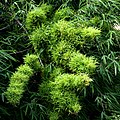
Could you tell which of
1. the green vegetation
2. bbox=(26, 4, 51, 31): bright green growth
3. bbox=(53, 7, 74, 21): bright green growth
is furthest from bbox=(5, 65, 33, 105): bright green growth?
bbox=(53, 7, 74, 21): bright green growth

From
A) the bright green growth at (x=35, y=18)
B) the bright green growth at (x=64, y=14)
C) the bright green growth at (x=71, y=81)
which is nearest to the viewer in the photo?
the bright green growth at (x=71, y=81)

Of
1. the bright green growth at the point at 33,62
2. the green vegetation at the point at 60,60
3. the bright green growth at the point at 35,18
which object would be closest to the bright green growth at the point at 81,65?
the green vegetation at the point at 60,60

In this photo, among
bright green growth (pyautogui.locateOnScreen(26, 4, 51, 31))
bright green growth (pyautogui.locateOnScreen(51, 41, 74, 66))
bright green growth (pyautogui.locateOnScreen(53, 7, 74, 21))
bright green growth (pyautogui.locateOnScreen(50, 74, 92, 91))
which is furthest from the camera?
bright green growth (pyautogui.locateOnScreen(53, 7, 74, 21))

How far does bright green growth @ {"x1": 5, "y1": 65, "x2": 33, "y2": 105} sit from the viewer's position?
4.03 feet

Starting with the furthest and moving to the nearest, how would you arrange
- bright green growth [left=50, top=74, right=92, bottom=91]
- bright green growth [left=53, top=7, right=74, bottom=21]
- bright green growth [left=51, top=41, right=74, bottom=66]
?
bright green growth [left=53, top=7, right=74, bottom=21] < bright green growth [left=51, top=41, right=74, bottom=66] < bright green growth [left=50, top=74, right=92, bottom=91]

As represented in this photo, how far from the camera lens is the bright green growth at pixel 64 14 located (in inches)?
59.7

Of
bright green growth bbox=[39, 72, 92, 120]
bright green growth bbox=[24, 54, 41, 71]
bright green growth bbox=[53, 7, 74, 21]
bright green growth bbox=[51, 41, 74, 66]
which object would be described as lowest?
bright green growth bbox=[39, 72, 92, 120]

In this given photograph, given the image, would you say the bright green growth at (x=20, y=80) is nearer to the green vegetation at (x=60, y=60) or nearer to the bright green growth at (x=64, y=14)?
the green vegetation at (x=60, y=60)

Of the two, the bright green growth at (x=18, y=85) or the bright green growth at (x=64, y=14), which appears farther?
the bright green growth at (x=64, y=14)

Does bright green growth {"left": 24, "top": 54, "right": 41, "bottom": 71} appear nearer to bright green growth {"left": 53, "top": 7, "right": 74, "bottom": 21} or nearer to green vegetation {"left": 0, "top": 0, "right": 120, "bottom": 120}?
green vegetation {"left": 0, "top": 0, "right": 120, "bottom": 120}

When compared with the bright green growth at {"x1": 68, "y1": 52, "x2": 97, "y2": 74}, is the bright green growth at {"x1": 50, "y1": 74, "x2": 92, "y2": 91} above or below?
below

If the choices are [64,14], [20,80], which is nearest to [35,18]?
[64,14]

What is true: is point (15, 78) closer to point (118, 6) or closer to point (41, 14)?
point (41, 14)

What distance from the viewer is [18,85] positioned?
123 cm
